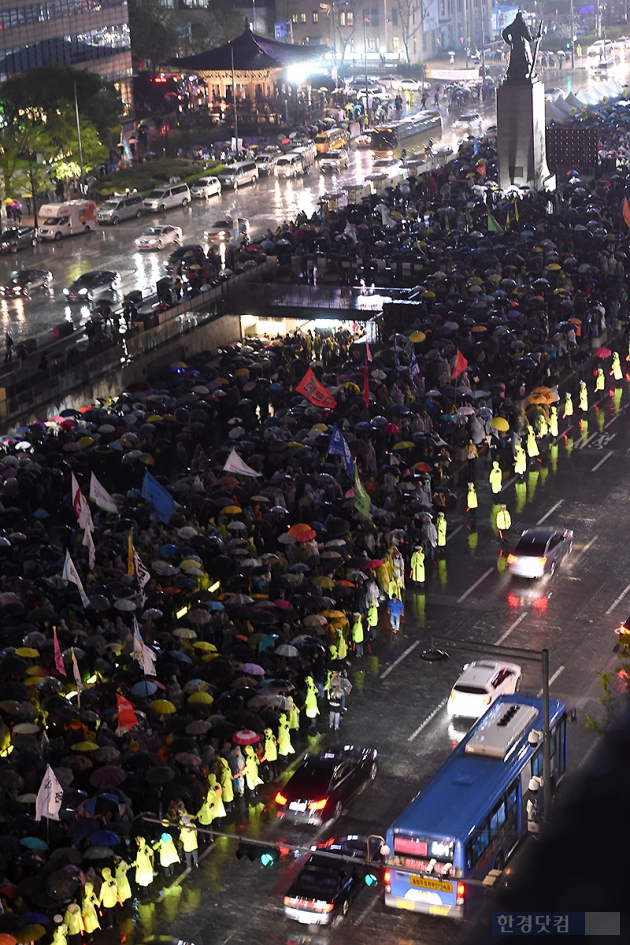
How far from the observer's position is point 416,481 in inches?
1346

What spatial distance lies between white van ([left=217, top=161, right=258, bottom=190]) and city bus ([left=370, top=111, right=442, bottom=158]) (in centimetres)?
926

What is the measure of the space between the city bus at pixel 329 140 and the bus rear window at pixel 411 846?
7070 cm

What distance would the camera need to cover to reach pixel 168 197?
7469 centimetres

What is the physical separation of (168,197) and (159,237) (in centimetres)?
925

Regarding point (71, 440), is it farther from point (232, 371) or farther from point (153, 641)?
point (153, 641)

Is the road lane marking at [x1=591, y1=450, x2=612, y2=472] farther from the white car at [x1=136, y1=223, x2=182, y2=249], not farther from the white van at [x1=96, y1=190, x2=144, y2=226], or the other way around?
the white van at [x1=96, y1=190, x2=144, y2=226]

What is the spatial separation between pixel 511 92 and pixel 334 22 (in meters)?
65.8

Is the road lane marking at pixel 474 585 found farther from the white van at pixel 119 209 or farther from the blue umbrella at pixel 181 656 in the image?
the white van at pixel 119 209

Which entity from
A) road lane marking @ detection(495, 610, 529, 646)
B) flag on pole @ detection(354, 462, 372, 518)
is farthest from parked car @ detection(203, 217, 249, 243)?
road lane marking @ detection(495, 610, 529, 646)

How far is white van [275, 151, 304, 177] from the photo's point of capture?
3292 inches

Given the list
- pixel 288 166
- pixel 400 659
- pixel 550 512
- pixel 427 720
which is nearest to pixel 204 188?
pixel 288 166

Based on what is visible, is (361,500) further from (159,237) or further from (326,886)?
(159,237)

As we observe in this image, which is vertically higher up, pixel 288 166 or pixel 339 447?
pixel 288 166

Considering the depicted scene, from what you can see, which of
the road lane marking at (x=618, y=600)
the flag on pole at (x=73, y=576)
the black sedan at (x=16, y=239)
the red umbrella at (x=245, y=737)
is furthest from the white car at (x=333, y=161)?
the red umbrella at (x=245, y=737)
